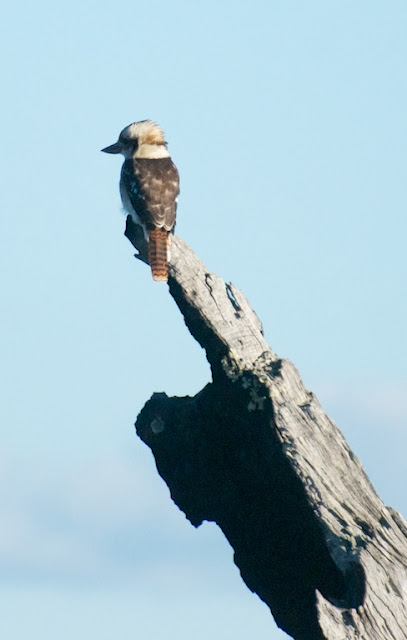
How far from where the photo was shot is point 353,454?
1198 cm

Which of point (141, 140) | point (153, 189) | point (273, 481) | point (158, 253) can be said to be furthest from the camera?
point (141, 140)

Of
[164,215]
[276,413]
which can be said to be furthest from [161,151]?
[276,413]

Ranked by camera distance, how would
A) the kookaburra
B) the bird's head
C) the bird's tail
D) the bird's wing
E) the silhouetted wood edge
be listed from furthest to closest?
the bird's head
the bird's wing
the kookaburra
the bird's tail
the silhouetted wood edge

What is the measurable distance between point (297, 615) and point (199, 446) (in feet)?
6.77

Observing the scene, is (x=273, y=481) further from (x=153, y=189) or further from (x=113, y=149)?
(x=113, y=149)

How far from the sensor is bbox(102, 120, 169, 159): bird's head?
17.7 meters

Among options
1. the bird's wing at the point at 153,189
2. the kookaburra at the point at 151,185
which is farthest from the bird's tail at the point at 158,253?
the bird's wing at the point at 153,189

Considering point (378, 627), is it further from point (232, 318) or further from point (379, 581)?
point (232, 318)

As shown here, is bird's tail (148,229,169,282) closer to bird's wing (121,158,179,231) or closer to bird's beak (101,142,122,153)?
bird's wing (121,158,179,231)

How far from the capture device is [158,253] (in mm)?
13336

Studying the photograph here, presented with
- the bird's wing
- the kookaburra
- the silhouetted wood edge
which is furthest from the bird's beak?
the silhouetted wood edge

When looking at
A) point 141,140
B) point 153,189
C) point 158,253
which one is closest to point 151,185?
point 153,189

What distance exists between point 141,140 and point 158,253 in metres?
4.88

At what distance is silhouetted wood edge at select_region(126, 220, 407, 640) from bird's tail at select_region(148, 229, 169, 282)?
0.10 metres
